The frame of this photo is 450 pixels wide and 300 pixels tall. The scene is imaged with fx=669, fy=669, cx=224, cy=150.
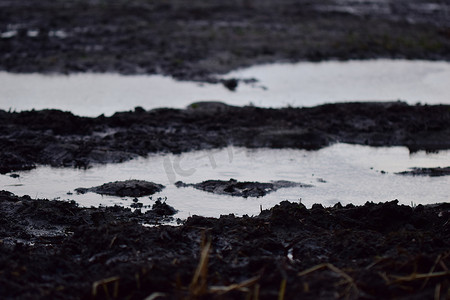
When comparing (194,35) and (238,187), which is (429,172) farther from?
(194,35)

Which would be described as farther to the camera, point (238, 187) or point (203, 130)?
point (203, 130)

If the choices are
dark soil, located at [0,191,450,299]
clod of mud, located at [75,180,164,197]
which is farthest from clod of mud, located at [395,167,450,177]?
clod of mud, located at [75,180,164,197]

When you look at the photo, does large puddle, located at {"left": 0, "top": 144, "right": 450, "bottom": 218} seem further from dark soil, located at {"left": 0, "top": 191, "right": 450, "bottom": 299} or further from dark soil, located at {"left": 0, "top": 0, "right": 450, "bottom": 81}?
dark soil, located at {"left": 0, "top": 0, "right": 450, "bottom": 81}

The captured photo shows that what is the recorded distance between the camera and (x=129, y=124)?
14016mm

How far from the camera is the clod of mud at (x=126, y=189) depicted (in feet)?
34.2

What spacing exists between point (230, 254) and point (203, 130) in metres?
6.83

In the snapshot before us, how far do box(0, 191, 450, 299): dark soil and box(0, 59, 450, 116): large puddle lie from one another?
7366 mm

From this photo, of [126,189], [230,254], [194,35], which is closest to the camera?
[230,254]

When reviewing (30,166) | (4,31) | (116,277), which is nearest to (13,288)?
(116,277)

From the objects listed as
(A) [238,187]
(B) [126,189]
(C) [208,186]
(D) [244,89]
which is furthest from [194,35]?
(B) [126,189]

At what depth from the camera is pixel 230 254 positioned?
7449mm

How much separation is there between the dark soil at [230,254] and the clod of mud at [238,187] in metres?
1.68

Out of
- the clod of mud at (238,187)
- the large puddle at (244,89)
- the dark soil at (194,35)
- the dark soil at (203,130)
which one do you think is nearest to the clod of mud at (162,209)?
the clod of mud at (238,187)

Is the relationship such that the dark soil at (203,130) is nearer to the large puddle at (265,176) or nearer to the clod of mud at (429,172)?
the large puddle at (265,176)
